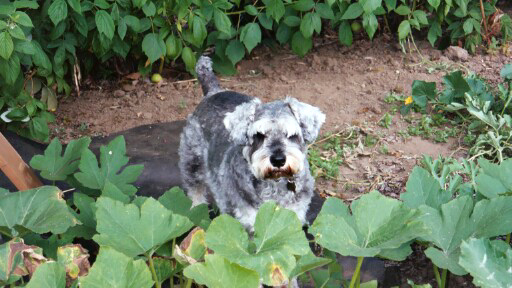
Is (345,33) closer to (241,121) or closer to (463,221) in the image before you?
(241,121)

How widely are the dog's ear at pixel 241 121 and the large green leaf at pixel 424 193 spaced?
53.4 inches

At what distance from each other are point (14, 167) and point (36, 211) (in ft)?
4.53

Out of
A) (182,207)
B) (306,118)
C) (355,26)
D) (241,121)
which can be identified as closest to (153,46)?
(355,26)

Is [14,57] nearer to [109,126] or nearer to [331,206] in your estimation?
[109,126]

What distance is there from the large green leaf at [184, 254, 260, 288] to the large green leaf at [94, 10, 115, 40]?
3.71 meters

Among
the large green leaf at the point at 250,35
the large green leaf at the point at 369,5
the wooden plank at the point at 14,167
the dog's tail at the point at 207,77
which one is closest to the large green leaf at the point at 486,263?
the wooden plank at the point at 14,167

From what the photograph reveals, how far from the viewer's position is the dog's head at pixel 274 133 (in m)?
3.88

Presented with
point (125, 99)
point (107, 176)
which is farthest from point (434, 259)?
point (125, 99)

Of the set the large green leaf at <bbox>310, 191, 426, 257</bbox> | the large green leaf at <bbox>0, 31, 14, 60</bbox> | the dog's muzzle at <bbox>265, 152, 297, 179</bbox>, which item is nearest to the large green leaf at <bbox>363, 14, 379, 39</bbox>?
the dog's muzzle at <bbox>265, 152, 297, 179</bbox>

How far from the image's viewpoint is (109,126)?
Result: 20.9ft

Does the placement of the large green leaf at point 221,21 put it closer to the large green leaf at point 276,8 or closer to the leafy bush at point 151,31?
the leafy bush at point 151,31

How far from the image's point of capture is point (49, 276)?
2.27 meters

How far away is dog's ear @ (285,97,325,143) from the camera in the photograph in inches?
163

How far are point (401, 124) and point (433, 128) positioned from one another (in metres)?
0.26
